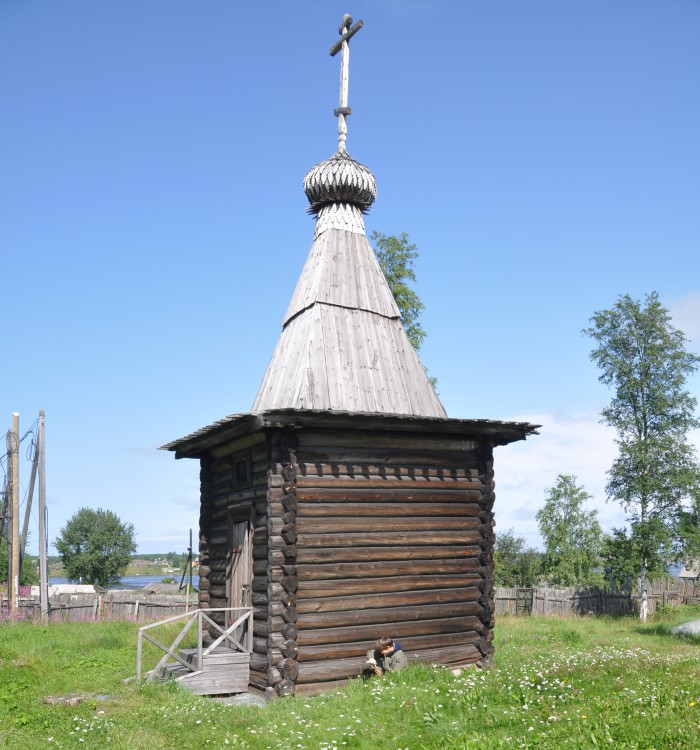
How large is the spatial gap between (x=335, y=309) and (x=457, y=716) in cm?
807

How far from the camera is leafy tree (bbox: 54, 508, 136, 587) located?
65312 millimetres

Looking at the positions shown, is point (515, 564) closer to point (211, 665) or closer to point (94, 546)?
point (211, 665)

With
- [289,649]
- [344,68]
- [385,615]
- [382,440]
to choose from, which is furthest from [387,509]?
[344,68]

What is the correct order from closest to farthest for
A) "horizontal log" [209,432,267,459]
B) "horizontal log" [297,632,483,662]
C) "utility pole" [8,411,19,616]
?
"horizontal log" [297,632,483,662], "horizontal log" [209,432,267,459], "utility pole" [8,411,19,616]

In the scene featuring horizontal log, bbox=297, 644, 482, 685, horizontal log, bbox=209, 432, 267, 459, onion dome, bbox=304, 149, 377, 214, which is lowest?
horizontal log, bbox=297, 644, 482, 685

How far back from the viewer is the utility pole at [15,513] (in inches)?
964

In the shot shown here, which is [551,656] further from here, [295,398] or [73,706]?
[73,706]

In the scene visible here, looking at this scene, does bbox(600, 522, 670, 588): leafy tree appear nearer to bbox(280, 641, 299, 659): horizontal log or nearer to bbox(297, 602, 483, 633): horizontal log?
bbox(297, 602, 483, 633): horizontal log

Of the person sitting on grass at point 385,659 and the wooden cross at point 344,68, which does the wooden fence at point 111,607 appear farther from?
the wooden cross at point 344,68

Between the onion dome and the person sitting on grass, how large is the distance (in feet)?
29.4

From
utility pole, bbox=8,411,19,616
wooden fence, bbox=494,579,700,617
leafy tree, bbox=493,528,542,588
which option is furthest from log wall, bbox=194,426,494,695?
leafy tree, bbox=493,528,542,588

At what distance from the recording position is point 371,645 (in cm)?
1273

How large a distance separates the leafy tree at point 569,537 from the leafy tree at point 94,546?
4392 cm

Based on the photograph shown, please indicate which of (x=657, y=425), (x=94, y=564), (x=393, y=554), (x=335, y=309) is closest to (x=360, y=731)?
(x=393, y=554)
